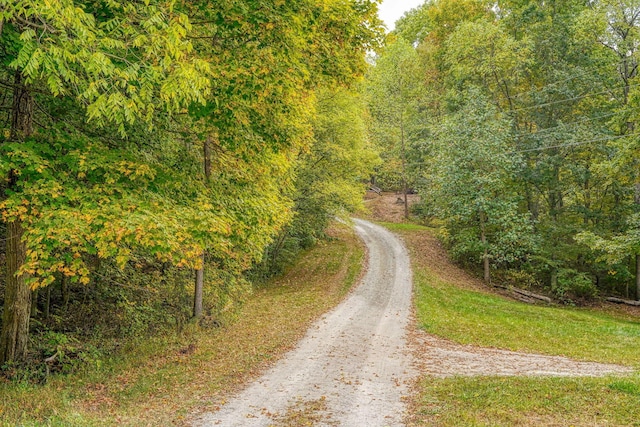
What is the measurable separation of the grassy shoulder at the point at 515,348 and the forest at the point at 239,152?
3057 mm

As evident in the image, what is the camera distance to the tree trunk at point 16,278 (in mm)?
Result: 7020

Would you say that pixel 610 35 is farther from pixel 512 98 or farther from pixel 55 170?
pixel 55 170

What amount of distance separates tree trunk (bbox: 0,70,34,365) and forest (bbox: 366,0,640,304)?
2018 cm

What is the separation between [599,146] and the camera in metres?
22.1

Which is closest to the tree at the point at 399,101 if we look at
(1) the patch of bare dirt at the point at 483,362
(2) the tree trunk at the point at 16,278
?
(1) the patch of bare dirt at the point at 483,362

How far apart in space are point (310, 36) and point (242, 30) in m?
1.33

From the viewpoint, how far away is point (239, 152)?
914 centimetres

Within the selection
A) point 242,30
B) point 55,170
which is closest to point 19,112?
point 55,170

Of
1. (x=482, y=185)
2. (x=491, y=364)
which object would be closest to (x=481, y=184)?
(x=482, y=185)

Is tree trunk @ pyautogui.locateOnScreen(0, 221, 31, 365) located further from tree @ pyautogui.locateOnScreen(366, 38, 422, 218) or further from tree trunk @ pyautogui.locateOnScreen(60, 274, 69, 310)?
tree @ pyautogui.locateOnScreen(366, 38, 422, 218)

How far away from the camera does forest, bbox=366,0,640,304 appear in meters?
22.2

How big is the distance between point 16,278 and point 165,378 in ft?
10.2

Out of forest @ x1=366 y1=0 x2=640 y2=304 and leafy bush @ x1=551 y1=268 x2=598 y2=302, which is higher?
forest @ x1=366 y1=0 x2=640 y2=304

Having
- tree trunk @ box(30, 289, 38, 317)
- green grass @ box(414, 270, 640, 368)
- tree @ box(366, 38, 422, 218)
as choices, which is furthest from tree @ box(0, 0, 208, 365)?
tree @ box(366, 38, 422, 218)
